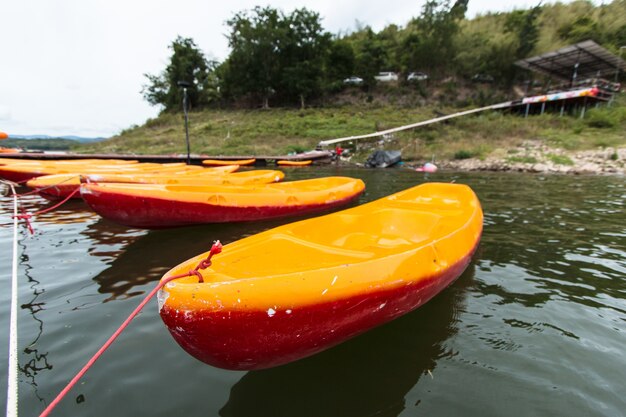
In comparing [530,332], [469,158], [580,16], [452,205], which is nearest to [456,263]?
[530,332]

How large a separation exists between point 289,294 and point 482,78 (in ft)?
136

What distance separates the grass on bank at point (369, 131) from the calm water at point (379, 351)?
1605cm

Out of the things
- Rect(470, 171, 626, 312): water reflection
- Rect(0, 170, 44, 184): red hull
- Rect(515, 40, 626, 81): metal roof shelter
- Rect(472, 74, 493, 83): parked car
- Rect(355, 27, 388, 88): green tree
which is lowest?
Rect(470, 171, 626, 312): water reflection

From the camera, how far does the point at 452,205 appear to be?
4746 millimetres

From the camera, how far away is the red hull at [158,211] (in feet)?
15.2

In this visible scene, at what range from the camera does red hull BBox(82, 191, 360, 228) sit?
4621mm

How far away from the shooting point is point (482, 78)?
3516 cm

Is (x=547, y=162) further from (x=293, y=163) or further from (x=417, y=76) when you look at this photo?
(x=417, y=76)

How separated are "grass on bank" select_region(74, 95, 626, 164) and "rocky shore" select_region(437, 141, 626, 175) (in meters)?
0.81

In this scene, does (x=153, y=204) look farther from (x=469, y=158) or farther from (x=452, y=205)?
(x=469, y=158)

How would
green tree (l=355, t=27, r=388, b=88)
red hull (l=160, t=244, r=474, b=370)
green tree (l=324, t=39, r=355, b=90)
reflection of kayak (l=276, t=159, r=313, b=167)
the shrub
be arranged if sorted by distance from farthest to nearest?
green tree (l=324, t=39, r=355, b=90)
green tree (l=355, t=27, r=388, b=88)
reflection of kayak (l=276, t=159, r=313, b=167)
the shrub
red hull (l=160, t=244, r=474, b=370)

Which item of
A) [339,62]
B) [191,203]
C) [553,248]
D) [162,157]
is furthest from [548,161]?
[339,62]

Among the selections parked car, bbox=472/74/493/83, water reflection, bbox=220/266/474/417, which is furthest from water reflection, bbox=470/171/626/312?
parked car, bbox=472/74/493/83

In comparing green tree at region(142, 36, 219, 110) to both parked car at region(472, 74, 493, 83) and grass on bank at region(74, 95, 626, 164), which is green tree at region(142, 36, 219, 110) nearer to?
grass on bank at region(74, 95, 626, 164)
